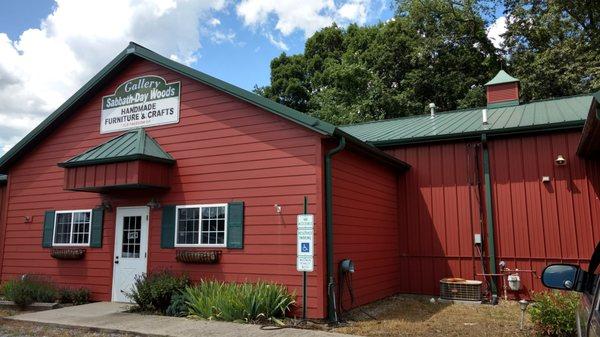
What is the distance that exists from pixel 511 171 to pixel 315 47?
26119mm

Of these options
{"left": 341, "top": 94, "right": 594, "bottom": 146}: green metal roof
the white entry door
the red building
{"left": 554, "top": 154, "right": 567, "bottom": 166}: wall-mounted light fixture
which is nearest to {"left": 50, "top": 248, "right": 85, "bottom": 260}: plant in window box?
the red building

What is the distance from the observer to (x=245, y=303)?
8.38 metres

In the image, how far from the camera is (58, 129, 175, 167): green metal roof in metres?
9.95

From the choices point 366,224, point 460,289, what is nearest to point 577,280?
point 366,224

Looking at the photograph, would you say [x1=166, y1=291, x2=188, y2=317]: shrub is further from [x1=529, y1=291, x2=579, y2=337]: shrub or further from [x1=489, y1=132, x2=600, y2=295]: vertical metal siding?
[x1=489, y1=132, x2=600, y2=295]: vertical metal siding

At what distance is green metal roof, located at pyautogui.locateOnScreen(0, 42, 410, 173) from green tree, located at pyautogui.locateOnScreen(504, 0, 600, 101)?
14.6 metres

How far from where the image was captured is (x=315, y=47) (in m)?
35.5

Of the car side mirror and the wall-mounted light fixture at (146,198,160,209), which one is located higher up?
the wall-mounted light fixture at (146,198,160,209)

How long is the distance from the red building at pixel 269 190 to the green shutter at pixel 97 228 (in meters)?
0.04

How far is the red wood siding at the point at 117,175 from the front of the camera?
32.1 ft

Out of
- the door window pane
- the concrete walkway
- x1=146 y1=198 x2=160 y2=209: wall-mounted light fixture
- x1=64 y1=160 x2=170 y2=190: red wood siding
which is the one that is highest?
x1=64 y1=160 x2=170 y2=190: red wood siding

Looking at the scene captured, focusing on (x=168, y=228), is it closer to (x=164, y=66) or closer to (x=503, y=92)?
(x=164, y=66)

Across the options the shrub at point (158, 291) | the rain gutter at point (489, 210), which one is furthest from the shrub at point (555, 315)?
the shrub at point (158, 291)

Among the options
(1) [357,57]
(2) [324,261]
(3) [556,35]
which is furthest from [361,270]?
(1) [357,57]
